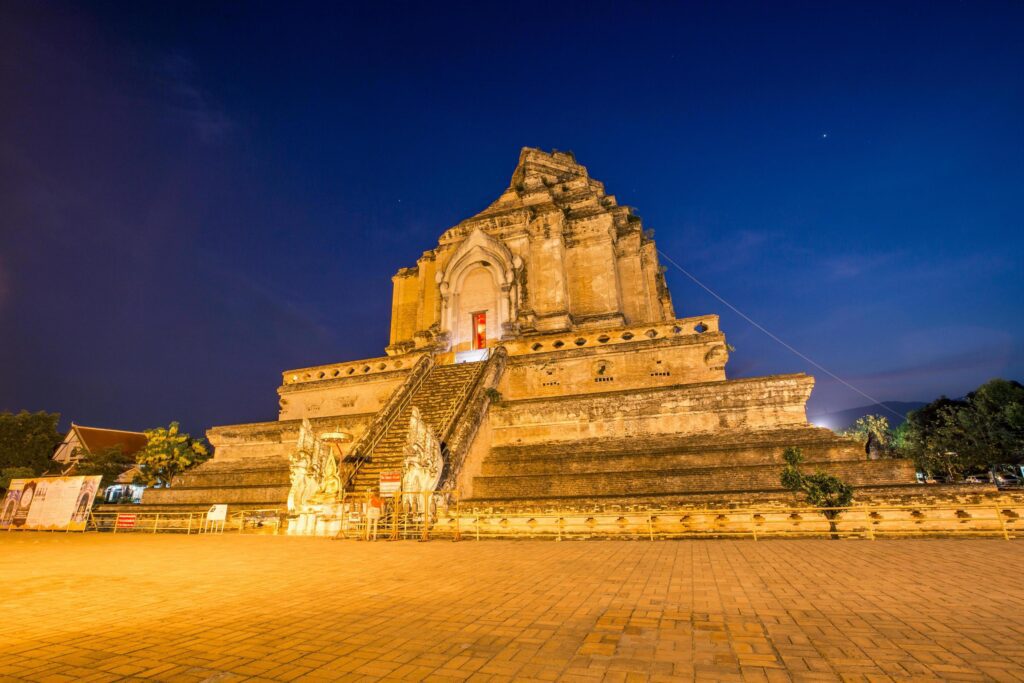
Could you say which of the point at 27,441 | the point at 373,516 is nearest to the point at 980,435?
the point at 373,516

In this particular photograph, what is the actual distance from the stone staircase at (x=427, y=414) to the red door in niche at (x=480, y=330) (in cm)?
500

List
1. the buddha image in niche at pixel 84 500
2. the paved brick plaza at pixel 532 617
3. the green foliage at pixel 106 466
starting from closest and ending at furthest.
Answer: the paved brick plaza at pixel 532 617
the buddha image in niche at pixel 84 500
the green foliage at pixel 106 466

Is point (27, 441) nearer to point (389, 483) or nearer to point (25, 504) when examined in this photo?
point (25, 504)

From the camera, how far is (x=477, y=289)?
27.3 m

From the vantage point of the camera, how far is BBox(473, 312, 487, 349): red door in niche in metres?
26.4

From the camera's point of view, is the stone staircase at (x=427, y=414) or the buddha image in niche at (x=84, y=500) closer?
the stone staircase at (x=427, y=414)

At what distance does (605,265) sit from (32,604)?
24061 mm

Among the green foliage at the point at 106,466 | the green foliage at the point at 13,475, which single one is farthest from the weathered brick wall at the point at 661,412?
the green foliage at the point at 13,475

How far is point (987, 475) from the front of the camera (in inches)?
1411

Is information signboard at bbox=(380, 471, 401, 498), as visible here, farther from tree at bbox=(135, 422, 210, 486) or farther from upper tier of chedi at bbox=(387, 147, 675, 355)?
tree at bbox=(135, 422, 210, 486)

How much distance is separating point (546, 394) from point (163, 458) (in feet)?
65.6

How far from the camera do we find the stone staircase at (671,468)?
12.3 metres

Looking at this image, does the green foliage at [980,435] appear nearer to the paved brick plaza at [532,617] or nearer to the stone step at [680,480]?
the stone step at [680,480]

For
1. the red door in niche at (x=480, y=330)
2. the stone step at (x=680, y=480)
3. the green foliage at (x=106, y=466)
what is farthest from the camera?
the green foliage at (x=106, y=466)
